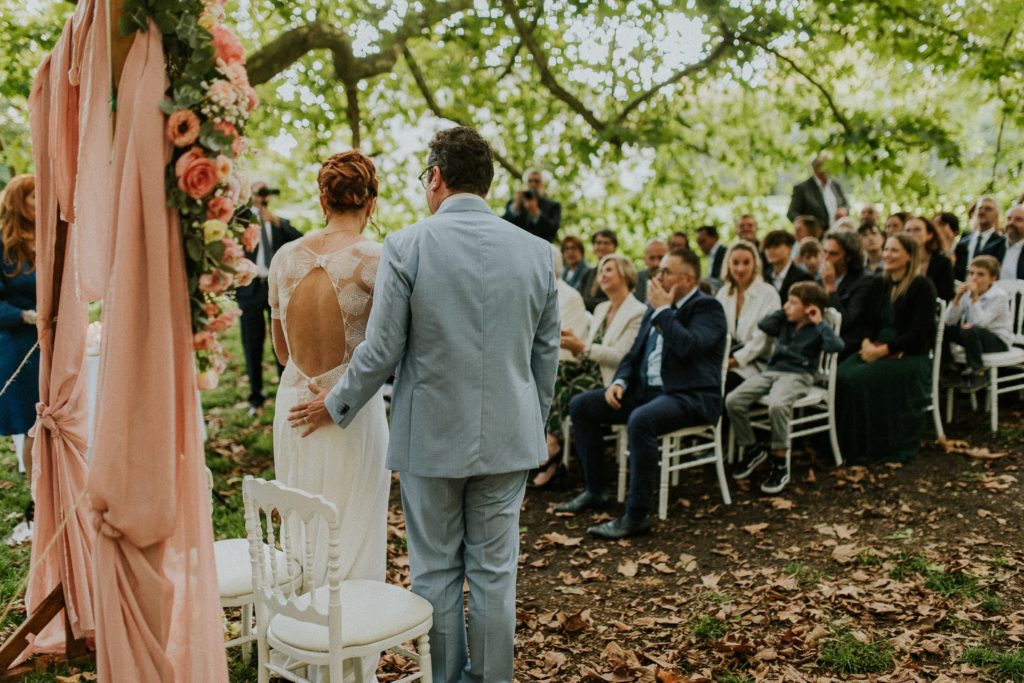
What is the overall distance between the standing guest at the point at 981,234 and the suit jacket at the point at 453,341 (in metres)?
7.22

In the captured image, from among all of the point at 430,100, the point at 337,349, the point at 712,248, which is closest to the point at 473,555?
the point at 337,349

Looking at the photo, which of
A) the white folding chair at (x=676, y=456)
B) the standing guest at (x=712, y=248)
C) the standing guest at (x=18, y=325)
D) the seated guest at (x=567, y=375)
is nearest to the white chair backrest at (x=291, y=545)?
the standing guest at (x=18, y=325)

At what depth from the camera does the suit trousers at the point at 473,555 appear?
337cm

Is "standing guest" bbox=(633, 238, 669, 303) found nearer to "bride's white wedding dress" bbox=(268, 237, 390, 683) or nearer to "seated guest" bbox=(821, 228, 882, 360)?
"seated guest" bbox=(821, 228, 882, 360)

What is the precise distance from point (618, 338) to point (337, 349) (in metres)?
3.52

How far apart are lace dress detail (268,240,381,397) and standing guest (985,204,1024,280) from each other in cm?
716

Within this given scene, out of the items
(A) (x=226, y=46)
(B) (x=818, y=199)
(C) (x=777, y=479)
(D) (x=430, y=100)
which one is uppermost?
(D) (x=430, y=100)

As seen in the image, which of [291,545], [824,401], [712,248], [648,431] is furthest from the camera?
[712,248]

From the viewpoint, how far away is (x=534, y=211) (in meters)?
9.13

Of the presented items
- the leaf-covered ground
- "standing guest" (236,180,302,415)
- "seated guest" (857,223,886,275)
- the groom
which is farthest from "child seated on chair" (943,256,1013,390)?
"standing guest" (236,180,302,415)

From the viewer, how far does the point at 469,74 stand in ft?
35.1

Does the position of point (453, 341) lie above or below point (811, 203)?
below

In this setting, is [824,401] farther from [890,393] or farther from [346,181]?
[346,181]

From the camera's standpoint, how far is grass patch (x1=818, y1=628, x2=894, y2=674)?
409cm
